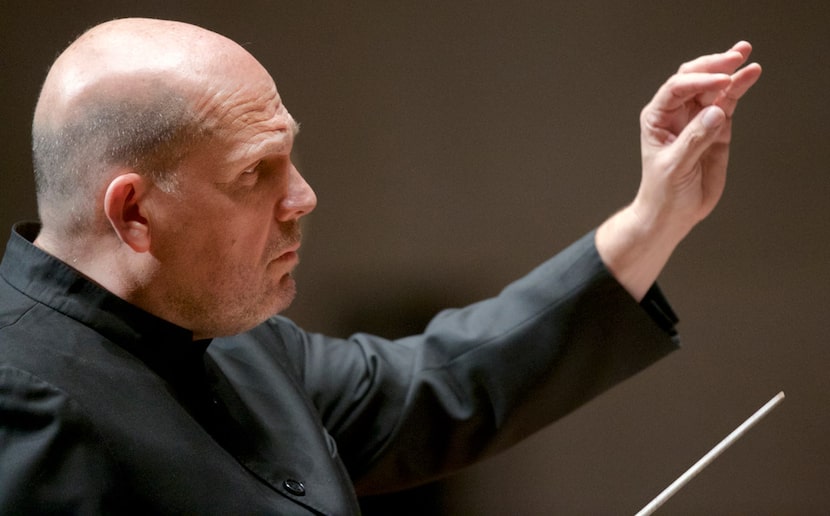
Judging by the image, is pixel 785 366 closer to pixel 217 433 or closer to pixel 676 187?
pixel 676 187

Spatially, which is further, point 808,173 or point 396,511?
point 396,511

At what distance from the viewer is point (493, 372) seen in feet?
4.11

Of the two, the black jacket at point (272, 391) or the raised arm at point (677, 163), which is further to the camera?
the raised arm at point (677, 163)

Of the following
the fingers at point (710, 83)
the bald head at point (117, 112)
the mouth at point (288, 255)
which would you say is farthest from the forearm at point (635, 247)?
the bald head at point (117, 112)

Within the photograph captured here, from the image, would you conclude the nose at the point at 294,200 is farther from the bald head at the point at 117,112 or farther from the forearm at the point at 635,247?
the forearm at the point at 635,247

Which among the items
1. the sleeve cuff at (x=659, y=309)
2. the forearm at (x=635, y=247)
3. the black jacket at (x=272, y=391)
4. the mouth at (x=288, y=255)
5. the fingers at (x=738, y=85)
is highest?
the fingers at (x=738, y=85)

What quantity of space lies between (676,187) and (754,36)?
51cm

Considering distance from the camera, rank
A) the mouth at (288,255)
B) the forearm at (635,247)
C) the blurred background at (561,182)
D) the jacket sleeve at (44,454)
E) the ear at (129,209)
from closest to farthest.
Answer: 1. the jacket sleeve at (44,454)
2. the ear at (129,209)
3. the mouth at (288,255)
4. the forearm at (635,247)
5. the blurred background at (561,182)

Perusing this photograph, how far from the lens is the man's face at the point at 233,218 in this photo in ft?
3.14

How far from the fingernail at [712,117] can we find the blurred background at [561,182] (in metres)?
0.48

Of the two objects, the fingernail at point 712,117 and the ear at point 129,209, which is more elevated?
the fingernail at point 712,117

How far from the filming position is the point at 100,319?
3.11 ft

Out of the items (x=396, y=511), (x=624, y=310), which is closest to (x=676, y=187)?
(x=624, y=310)

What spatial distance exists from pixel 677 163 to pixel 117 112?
1.95 ft
